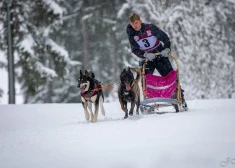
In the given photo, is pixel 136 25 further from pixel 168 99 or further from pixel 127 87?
pixel 168 99

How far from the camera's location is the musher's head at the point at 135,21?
772 centimetres

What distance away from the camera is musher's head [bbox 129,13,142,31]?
7.72 metres

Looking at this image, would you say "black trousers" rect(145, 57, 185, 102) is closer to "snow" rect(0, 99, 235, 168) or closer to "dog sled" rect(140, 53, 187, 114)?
"dog sled" rect(140, 53, 187, 114)

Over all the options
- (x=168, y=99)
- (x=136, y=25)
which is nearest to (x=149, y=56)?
(x=136, y=25)

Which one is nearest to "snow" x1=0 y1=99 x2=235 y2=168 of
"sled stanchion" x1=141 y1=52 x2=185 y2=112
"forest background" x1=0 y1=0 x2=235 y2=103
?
"sled stanchion" x1=141 y1=52 x2=185 y2=112

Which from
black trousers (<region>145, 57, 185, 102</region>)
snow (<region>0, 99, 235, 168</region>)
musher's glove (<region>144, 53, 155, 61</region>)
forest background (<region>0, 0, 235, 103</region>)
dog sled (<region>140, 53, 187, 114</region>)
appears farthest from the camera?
forest background (<region>0, 0, 235, 103</region>)

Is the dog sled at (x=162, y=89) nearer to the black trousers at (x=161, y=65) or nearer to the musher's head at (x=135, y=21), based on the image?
the black trousers at (x=161, y=65)

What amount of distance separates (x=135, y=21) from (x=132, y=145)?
3311mm

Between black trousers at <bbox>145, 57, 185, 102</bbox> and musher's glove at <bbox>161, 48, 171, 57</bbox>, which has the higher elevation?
musher's glove at <bbox>161, 48, 171, 57</bbox>

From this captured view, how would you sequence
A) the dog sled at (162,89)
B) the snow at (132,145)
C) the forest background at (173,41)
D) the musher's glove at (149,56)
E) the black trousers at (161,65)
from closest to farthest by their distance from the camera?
1. the snow at (132,145)
2. the musher's glove at (149,56)
3. the dog sled at (162,89)
4. the black trousers at (161,65)
5. the forest background at (173,41)

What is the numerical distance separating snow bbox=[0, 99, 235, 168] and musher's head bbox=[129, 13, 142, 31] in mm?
2023

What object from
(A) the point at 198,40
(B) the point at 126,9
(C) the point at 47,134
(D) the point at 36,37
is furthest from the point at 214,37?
(C) the point at 47,134

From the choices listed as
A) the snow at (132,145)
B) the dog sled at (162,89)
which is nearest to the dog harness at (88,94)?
the snow at (132,145)

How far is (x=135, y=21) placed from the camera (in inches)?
305
